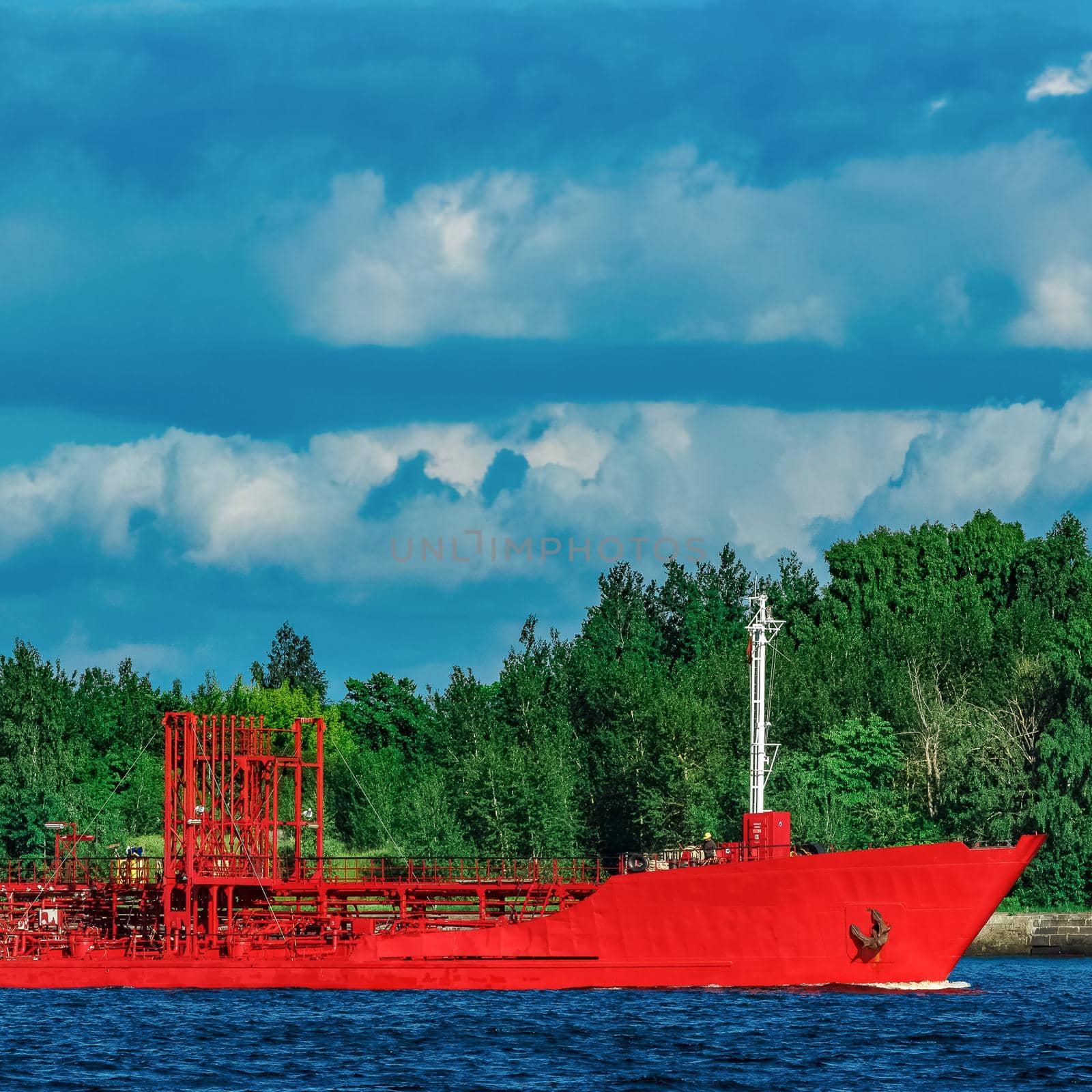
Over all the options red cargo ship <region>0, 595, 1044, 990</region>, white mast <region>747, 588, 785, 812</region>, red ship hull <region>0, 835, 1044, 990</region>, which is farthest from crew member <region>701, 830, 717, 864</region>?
red ship hull <region>0, 835, 1044, 990</region>

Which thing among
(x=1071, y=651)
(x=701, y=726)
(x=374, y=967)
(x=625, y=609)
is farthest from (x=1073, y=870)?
(x=625, y=609)

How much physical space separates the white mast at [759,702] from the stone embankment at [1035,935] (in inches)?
1073

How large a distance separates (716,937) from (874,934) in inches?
160

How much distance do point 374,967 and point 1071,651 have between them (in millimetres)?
39382

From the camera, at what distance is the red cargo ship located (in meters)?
47.2

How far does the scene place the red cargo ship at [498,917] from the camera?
4722 cm

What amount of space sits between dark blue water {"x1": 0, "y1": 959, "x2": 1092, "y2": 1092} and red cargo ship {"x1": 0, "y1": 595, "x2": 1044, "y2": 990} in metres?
0.92

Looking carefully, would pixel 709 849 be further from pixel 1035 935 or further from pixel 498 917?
pixel 1035 935

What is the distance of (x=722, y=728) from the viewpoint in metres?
90.1

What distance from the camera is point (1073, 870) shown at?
7575cm

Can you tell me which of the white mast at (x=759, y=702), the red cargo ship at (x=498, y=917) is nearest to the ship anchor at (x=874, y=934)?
the red cargo ship at (x=498, y=917)

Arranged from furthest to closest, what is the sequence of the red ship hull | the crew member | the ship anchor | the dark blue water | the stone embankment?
the stone embankment → the crew member → the ship anchor → the red ship hull → the dark blue water

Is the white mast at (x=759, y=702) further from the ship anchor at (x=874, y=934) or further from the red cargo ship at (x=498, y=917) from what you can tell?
the ship anchor at (x=874, y=934)

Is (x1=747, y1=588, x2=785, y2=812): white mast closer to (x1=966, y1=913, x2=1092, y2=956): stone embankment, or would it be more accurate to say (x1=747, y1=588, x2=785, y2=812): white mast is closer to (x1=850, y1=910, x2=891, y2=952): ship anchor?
(x1=850, y1=910, x2=891, y2=952): ship anchor
